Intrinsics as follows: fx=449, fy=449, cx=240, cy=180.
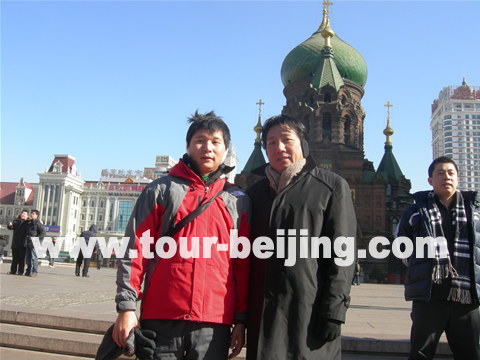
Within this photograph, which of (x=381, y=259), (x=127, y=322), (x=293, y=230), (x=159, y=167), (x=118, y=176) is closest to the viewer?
(x=127, y=322)

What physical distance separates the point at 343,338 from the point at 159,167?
89.6 metres

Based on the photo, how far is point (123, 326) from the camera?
2.77 meters

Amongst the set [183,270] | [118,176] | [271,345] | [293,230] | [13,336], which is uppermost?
[118,176]

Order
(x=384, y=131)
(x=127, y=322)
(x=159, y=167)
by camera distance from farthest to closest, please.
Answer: (x=159, y=167) < (x=384, y=131) < (x=127, y=322)

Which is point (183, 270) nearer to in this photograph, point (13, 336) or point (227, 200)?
point (227, 200)

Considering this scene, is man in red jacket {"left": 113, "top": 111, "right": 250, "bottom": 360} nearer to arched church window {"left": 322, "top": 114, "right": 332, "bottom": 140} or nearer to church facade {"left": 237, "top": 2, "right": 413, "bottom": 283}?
church facade {"left": 237, "top": 2, "right": 413, "bottom": 283}

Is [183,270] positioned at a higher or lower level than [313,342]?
higher

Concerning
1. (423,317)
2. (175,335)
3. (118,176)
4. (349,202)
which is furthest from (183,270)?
(118,176)

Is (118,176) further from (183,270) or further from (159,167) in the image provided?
(183,270)

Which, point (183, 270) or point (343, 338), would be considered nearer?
point (183, 270)

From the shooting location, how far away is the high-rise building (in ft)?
387

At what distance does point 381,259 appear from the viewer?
3353 centimetres

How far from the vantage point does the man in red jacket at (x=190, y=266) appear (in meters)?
2.79

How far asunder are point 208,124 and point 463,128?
131 metres
